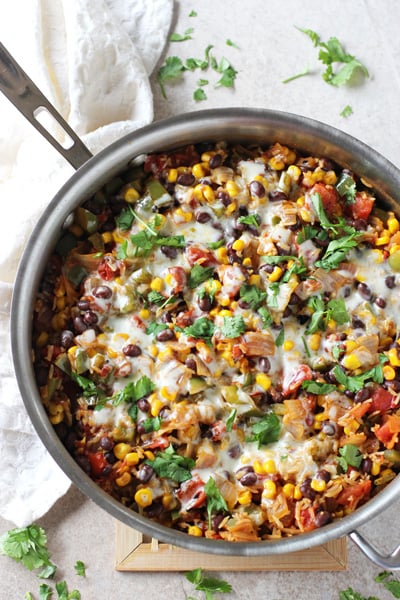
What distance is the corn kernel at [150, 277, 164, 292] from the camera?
420 centimetres

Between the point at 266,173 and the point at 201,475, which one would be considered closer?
the point at 201,475

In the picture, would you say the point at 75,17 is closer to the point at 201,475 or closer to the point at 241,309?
the point at 241,309

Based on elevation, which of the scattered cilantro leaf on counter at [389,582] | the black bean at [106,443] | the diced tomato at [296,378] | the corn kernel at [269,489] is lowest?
the scattered cilantro leaf on counter at [389,582]

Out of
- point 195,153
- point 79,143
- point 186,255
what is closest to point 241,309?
point 186,255

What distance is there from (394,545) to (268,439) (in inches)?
52.5

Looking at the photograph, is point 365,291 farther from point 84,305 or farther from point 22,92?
point 22,92

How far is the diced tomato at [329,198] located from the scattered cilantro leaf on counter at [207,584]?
229cm

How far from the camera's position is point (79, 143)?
424cm

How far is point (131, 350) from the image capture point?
161 inches

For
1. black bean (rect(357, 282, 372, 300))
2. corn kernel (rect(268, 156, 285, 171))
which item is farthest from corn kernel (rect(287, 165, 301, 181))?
black bean (rect(357, 282, 372, 300))

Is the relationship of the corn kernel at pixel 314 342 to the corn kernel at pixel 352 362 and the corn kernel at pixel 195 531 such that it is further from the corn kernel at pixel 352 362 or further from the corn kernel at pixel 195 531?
the corn kernel at pixel 195 531

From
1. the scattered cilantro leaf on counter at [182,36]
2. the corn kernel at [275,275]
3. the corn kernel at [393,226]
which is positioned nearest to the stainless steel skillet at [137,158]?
the corn kernel at [393,226]

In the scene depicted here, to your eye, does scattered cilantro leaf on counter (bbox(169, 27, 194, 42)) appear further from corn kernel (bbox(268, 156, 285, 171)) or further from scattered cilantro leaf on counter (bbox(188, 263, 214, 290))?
scattered cilantro leaf on counter (bbox(188, 263, 214, 290))

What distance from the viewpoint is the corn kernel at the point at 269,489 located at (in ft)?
13.1
